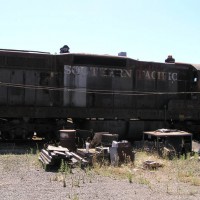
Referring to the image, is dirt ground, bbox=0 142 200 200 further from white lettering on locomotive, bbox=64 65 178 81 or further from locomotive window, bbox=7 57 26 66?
white lettering on locomotive, bbox=64 65 178 81

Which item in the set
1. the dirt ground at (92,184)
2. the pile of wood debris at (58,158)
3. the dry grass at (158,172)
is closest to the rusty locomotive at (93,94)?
the dirt ground at (92,184)

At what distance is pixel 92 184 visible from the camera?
862 cm

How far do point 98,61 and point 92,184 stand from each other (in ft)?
29.9

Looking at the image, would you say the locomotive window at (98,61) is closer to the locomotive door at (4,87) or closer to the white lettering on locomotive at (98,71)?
the white lettering on locomotive at (98,71)

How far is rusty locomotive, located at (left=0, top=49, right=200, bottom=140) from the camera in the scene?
51.8 feet

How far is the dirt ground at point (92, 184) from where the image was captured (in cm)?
757

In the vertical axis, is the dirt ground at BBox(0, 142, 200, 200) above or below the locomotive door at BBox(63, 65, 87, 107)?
below

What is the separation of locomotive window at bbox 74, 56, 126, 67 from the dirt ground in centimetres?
669

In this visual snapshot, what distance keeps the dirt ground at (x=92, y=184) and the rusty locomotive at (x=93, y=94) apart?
4.88 m

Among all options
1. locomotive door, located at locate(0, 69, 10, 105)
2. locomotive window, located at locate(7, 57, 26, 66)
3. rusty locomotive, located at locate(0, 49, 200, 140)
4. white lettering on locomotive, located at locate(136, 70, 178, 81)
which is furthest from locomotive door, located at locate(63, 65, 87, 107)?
white lettering on locomotive, located at locate(136, 70, 178, 81)

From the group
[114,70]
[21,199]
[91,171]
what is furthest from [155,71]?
[21,199]

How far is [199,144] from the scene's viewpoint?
16.4 meters

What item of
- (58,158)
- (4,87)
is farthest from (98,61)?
(58,158)

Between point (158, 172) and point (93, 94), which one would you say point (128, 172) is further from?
point (93, 94)
